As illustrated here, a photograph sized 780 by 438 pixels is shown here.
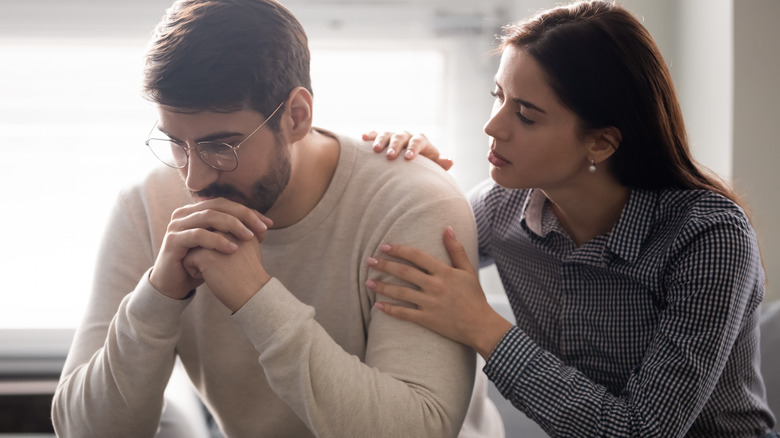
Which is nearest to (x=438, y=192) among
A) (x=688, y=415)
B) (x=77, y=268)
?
(x=688, y=415)

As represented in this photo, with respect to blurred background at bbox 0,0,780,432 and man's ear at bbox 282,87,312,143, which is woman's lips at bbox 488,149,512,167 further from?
blurred background at bbox 0,0,780,432

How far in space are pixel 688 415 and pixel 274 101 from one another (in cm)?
87

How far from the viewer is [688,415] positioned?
1232mm

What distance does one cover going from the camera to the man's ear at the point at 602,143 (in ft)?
4.47

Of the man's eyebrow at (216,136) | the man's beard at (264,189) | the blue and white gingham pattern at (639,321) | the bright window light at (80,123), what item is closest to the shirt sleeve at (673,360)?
the blue and white gingham pattern at (639,321)

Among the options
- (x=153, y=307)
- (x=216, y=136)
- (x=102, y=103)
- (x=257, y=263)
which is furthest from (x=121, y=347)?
(x=102, y=103)

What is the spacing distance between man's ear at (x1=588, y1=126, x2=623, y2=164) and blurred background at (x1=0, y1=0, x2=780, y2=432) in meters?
0.90

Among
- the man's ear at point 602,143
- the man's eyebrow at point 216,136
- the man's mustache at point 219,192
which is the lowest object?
the man's mustache at point 219,192

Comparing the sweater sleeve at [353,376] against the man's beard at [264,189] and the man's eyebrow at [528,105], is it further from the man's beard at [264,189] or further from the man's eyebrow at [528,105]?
the man's eyebrow at [528,105]

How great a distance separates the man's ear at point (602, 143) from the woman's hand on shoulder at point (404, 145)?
275mm

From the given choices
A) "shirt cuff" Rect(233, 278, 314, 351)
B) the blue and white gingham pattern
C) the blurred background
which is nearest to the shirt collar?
the blue and white gingham pattern

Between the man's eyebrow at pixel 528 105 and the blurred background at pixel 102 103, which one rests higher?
the man's eyebrow at pixel 528 105

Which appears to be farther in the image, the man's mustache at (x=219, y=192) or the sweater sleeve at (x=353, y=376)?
the man's mustache at (x=219, y=192)

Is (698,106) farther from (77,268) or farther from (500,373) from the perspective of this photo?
(77,268)
